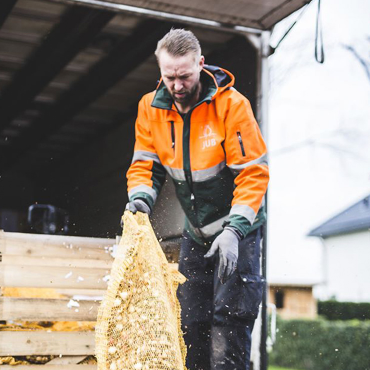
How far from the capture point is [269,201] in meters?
4.22

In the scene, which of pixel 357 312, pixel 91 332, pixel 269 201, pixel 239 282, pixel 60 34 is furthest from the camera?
pixel 357 312

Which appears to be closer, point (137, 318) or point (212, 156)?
point (137, 318)

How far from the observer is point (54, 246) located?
3.92 m

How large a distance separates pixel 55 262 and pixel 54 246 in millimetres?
91

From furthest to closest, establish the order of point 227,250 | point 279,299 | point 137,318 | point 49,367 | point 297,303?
1. point 279,299
2. point 297,303
3. point 49,367
4. point 227,250
5. point 137,318

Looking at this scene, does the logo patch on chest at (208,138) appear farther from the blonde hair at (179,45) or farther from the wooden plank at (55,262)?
the wooden plank at (55,262)

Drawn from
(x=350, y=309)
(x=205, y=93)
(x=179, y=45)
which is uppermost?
(x=179, y=45)

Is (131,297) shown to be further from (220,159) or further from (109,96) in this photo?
(109,96)

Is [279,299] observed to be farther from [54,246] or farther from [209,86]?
[209,86]

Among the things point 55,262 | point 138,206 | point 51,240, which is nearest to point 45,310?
point 55,262

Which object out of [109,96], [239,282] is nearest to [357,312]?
[109,96]

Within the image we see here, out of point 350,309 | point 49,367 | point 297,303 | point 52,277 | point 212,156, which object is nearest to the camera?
point 212,156

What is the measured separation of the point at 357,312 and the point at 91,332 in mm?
17069

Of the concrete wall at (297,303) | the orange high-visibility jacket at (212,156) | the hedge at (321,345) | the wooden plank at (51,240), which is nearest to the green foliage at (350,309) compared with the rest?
the hedge at (321,345)
